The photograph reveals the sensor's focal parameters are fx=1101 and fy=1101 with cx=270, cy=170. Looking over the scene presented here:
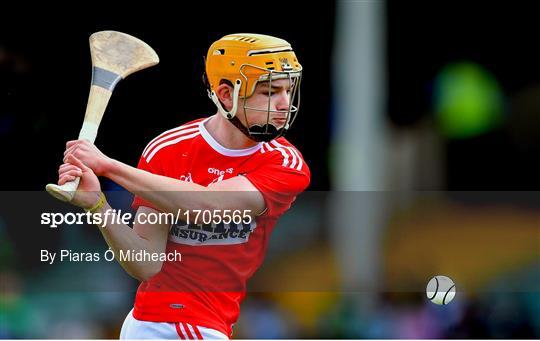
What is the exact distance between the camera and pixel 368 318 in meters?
6.98

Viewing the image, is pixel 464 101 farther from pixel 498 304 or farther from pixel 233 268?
pixel 233 268

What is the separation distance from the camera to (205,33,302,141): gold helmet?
14.7ft

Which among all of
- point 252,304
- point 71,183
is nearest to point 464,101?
point 252,304

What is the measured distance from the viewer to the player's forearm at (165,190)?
13.9 ft

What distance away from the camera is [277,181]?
14.9 ft

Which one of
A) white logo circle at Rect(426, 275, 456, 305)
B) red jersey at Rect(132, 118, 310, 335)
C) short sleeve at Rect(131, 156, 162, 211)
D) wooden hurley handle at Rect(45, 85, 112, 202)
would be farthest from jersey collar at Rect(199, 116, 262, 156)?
white logo circle at Rect(426, 275, 456, 305)

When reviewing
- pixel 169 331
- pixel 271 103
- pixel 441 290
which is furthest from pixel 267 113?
pixel 441 290

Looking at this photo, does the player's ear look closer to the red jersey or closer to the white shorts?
the red jersey

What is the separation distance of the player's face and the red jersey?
0.52 feet

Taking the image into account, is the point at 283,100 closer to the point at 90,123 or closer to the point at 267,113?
the point at 267,113

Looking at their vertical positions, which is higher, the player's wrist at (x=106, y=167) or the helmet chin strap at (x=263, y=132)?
the helmet chin strap at (x=263, y=132)

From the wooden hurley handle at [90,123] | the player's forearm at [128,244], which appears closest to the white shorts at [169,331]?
the player's forearm at [128,244]

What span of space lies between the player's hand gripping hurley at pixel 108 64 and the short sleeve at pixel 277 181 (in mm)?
665

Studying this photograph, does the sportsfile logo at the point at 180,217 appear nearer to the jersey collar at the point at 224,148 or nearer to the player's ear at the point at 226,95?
the jersey collar at the point at 224,148
